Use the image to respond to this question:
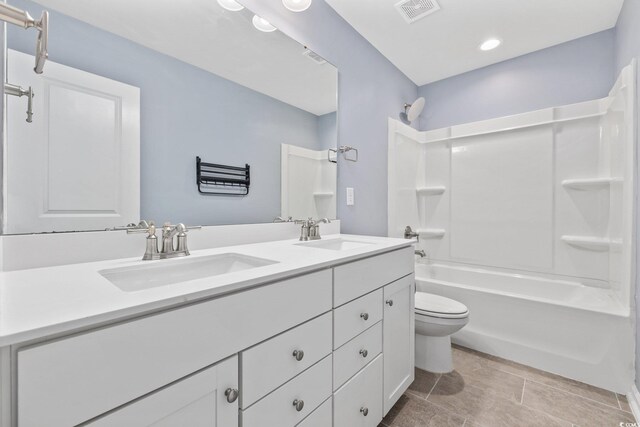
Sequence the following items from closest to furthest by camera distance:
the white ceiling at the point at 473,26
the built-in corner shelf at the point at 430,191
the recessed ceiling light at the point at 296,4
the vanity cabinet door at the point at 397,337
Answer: the vanity cabinet door at the point at 397,337, the recessed ceiling light at the point at 296,4, the white ceiling at the point at 473,26, the built-in corner shelf at the point at 430,191

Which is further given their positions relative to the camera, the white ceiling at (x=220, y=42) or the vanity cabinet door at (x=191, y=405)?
the white ceiling at (x=220, y=42)

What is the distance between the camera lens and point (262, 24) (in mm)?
1442

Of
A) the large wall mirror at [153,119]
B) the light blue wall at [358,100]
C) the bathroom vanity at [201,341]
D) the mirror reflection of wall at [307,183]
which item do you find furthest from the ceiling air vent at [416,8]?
the bathroom vanity at [201,341]

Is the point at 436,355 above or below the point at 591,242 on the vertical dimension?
below

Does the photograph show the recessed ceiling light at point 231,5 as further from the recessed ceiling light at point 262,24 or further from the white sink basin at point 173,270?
the white sink basin at point 173,270

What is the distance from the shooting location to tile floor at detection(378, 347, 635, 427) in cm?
142

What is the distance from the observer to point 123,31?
1.01 m

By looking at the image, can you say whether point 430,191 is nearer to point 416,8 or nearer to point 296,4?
point 416,8

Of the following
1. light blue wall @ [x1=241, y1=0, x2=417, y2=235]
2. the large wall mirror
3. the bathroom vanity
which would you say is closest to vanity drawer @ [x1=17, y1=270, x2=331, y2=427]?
the bathroom vanity

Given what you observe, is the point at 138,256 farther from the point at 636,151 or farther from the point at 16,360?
the point at 636,151

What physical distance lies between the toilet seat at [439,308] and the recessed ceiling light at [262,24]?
5.95 feet

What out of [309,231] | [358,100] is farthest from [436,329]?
[358,100]

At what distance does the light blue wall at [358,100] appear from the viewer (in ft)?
5.70

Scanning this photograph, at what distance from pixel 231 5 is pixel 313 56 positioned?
0.56 m
